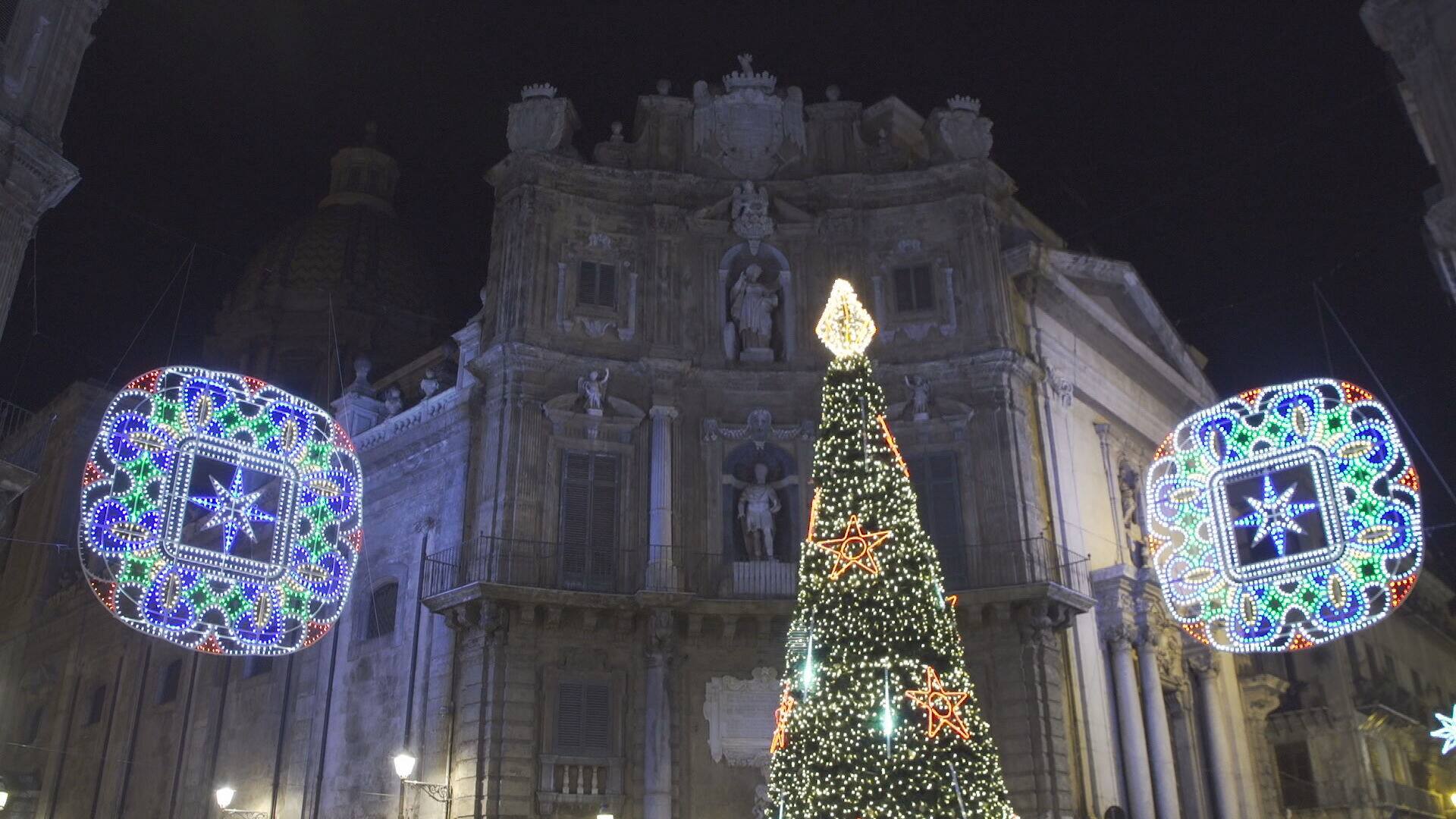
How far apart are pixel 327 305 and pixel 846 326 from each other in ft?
103

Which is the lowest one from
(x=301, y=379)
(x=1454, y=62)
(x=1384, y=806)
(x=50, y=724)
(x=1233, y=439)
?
(x=1384, y=806)

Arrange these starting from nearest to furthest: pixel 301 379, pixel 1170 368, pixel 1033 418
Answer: pixel 1033 418, pixel 1170 368, pixel 301 379

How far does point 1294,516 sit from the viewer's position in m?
22.8

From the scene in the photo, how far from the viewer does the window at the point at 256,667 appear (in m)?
28.9

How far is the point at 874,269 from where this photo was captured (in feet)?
87.5

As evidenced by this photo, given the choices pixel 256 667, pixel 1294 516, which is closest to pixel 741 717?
pixel 1294 516

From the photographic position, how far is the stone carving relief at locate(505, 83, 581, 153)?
2667cm

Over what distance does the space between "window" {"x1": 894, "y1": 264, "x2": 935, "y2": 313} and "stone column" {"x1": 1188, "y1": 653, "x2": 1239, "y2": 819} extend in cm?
1042

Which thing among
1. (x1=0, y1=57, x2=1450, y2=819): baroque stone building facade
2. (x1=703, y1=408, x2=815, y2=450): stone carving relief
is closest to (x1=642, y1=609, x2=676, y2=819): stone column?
(x1=0, y1=57, x2=1450, y2=819): baroque stone building facade

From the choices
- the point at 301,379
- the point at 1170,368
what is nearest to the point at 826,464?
the point at 1170,368

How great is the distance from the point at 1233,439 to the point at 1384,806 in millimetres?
19737

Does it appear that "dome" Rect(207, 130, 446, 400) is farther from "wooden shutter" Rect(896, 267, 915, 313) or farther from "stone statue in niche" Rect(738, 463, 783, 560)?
"wooden shutter" Rect(896, 267, 915, 313)

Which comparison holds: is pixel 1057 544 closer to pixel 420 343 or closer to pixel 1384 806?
pixel 1384 806

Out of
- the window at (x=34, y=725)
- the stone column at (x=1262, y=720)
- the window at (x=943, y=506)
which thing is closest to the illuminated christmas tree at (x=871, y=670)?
the window at (x=943, y=506)
